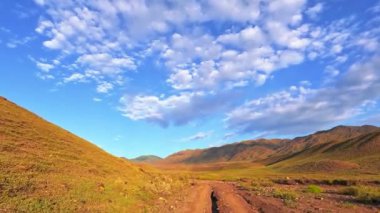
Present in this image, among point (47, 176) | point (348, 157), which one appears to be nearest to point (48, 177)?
point (47, 176)

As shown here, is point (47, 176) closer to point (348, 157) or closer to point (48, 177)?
point (48, 177)

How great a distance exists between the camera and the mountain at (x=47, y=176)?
1831 centimetres

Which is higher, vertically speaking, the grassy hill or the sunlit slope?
the sunlit slope

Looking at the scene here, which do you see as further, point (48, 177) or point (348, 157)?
point (348, 157)

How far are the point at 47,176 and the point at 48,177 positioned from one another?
0.22 m

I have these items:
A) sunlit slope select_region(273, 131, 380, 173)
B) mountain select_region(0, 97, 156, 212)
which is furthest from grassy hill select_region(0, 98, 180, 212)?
sunlit slope select_region(273, 131, 380, 173)

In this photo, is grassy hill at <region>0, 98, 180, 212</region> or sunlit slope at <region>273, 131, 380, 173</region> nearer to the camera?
grassy hill at <region>0, 98, 180, 212</region>

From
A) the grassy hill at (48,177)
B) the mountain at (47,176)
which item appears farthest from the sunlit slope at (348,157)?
the mountain at (47,176)

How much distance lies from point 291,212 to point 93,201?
36.3 feet

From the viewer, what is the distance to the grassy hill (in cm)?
1836

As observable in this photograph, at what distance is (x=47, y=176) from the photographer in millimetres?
23500

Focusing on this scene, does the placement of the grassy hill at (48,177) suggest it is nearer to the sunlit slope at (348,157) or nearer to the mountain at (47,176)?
the mountain at (47,176)

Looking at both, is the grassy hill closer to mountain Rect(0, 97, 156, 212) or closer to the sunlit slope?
mountain Rect(0, 97, 156, 212)

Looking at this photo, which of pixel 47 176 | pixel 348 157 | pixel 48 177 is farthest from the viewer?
pixel 348 157
